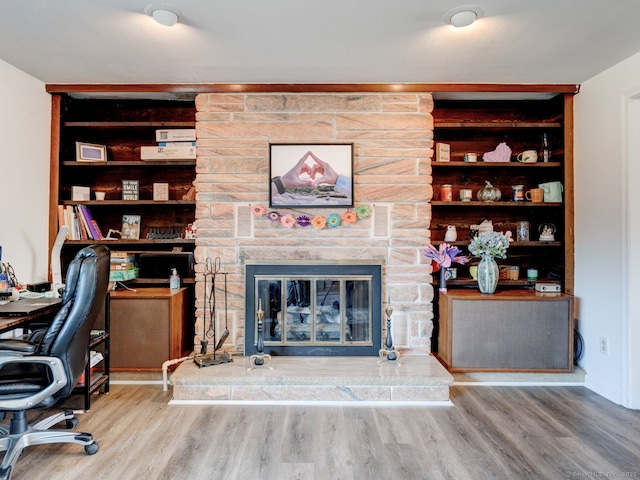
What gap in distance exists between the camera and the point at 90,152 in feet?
11.0

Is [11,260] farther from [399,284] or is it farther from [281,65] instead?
[399,284]

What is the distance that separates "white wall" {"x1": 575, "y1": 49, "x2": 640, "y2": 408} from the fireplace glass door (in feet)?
5.59

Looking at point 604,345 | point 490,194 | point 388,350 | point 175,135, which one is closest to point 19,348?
point 175,135

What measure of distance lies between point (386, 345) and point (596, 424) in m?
1.39

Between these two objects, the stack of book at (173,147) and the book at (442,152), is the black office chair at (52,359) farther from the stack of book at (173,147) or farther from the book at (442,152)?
the book at (442,152)

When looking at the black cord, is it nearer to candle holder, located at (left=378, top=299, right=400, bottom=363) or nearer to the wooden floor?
the wooden floor

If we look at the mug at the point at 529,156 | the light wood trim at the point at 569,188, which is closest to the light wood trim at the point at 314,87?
the light wood trim at the point at 569,188

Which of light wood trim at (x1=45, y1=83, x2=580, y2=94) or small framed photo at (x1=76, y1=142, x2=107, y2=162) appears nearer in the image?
light wood trim at (x1=45, y1=83, x2=580, y2=94)

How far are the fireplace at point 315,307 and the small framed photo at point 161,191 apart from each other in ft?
3.46

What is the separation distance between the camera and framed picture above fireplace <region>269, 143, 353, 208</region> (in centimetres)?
313

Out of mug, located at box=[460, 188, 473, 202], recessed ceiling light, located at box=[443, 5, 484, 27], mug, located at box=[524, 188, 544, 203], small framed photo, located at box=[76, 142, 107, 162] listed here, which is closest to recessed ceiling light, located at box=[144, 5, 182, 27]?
recessed ceiling light, located at box=[443, 5, 484, 27]

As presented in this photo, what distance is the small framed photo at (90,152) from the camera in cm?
331

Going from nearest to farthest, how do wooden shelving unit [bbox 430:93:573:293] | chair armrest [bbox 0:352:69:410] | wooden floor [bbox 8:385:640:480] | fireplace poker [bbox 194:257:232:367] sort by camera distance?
chair armrest [bbox 0:352:69:410], wooden floor [bbox 8:385:640:480], fireplace poker [bbox 194:257:232:367], wooden shelving unit [bbox 430:93:573:293]

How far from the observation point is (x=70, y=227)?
10.8 feet
